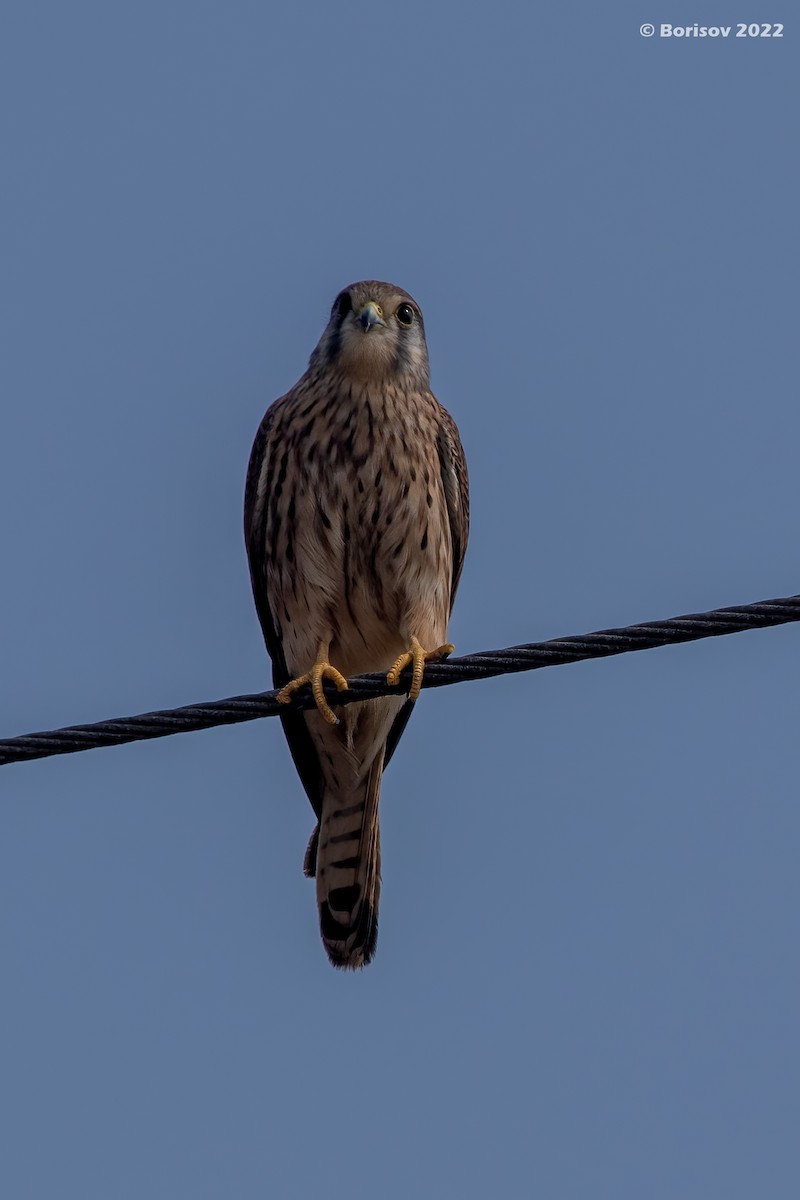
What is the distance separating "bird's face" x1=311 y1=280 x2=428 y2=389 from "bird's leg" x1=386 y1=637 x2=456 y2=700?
958 mm

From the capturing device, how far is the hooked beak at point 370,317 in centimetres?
583

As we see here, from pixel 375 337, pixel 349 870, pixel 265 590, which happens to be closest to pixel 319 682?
pixel 265 590

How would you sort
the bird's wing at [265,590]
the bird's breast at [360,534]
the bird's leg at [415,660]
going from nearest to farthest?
1. the bird's leg at [415,660]
2. the bird's breast at [360,534]
3. the bird's wing at [265,590]

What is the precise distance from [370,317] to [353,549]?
0.85m

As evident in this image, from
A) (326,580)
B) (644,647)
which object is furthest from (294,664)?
(644,647)

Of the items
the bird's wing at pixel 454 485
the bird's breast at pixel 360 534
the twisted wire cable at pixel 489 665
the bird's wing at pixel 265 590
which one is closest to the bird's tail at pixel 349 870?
the bird's wing at pixel 265 590

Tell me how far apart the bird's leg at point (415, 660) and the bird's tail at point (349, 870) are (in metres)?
0.79

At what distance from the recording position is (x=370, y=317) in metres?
5.84

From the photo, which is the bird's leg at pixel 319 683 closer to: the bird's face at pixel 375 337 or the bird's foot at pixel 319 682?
the bird's foot at pixel 319 682

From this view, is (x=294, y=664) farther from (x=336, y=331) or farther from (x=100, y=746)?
(x=100, y=746)

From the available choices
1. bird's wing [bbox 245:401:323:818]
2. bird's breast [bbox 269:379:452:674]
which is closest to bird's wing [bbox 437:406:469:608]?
bird's breast [bbox 269:379:452:674]

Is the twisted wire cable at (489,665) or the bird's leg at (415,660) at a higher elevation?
the bird's leg at (415,660)

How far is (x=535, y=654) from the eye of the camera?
151 inches

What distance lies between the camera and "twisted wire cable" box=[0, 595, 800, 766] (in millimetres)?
3637
